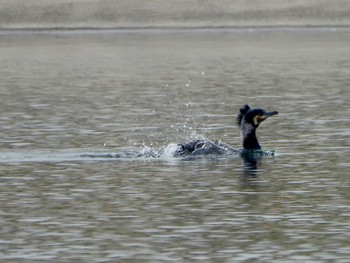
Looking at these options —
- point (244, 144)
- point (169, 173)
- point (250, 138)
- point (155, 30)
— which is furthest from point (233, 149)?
point (155, 30)

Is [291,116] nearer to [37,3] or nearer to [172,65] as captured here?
[172,65]

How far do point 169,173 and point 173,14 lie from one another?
96764 mm

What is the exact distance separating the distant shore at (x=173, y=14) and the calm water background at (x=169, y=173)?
5933 cm

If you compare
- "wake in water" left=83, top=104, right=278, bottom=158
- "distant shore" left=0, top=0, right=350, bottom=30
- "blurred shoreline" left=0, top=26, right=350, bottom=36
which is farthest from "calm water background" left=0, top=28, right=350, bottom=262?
"blurred shoreline" left=0, top=26, right=350, bottom=36

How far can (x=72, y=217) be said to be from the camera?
1923 centimetres

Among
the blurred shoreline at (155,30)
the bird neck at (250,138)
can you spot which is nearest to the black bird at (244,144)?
the bird neck at (250,138)

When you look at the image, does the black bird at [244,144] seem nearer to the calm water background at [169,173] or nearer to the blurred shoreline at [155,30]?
the calm water background at [169,173]

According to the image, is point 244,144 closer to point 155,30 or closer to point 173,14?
point 173,14

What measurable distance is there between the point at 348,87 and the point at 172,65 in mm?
22379

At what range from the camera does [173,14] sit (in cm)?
12025

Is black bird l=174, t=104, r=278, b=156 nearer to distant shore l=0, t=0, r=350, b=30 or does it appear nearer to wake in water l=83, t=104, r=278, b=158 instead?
wake in water l=83, t=104, r=278, b=158

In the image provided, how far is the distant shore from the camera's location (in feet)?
385

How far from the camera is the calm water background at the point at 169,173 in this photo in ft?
56.5

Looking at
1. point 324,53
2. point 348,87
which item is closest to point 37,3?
point 324,53
